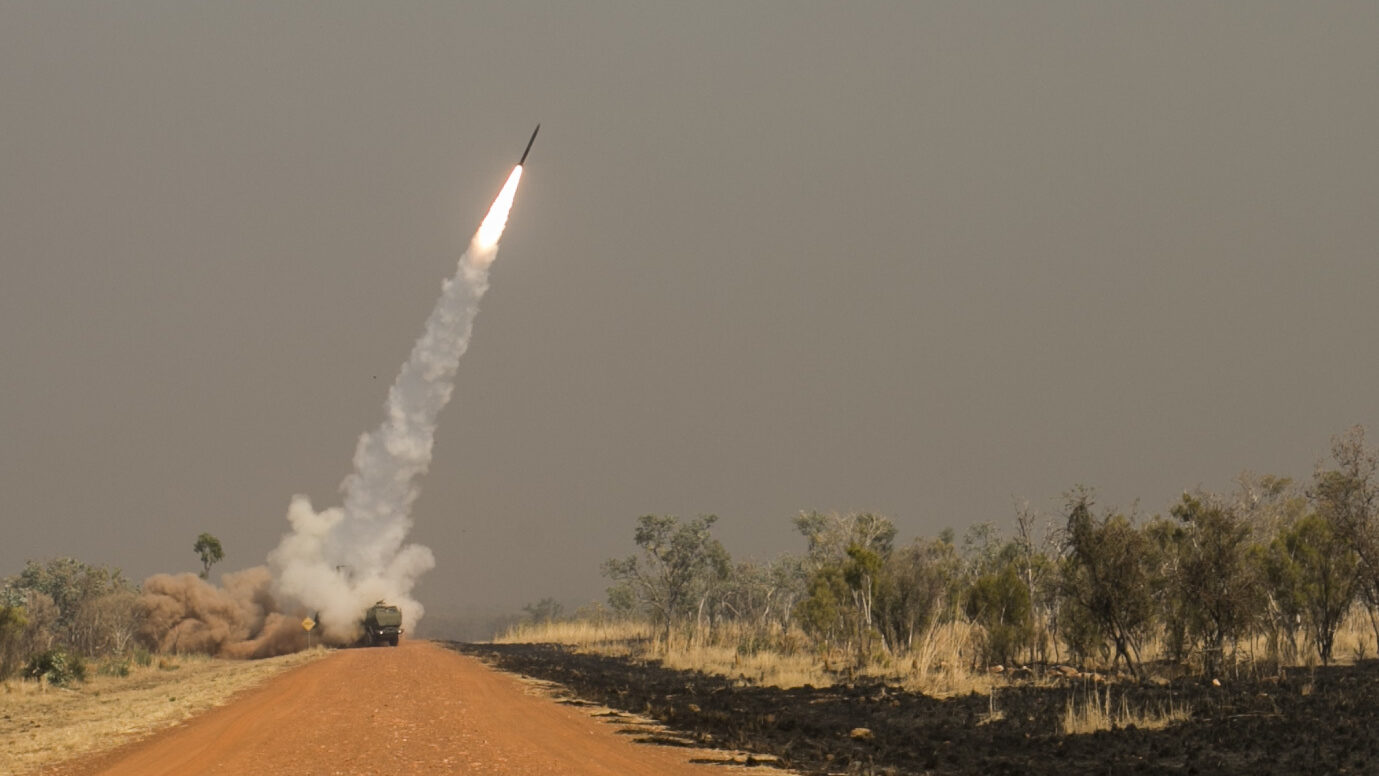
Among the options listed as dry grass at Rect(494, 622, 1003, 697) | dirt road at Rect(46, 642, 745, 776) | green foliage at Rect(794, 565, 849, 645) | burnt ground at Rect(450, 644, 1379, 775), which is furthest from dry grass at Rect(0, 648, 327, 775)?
green foliage at Rect(794, 565, 849, 645)

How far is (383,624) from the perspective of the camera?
190ft

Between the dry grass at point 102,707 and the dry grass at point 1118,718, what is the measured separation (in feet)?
58.2

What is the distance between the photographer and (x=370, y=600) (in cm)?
6088

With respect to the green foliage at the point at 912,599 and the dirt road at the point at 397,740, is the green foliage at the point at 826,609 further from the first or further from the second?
the dirt road at the point at 397,740

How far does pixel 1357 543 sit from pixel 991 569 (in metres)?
25.3

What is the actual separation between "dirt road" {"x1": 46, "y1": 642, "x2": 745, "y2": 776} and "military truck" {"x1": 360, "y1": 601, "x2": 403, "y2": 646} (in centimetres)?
3041

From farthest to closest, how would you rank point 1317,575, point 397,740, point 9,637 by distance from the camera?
point 9,637 < point 1317,575 < point 397,740

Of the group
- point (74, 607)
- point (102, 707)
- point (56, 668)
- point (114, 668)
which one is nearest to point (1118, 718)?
point (102, 707)

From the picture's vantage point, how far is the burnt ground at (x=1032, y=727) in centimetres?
1562

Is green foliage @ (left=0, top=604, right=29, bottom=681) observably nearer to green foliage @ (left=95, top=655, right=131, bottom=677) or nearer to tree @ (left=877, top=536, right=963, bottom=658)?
green foliage @ (left=95, top=655, right=131, bottom=677)

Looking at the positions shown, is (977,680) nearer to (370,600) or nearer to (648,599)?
(648,599)

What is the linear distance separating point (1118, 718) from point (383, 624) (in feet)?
155

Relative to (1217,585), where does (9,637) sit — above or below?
below

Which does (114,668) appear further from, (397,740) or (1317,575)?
(1317,575)
